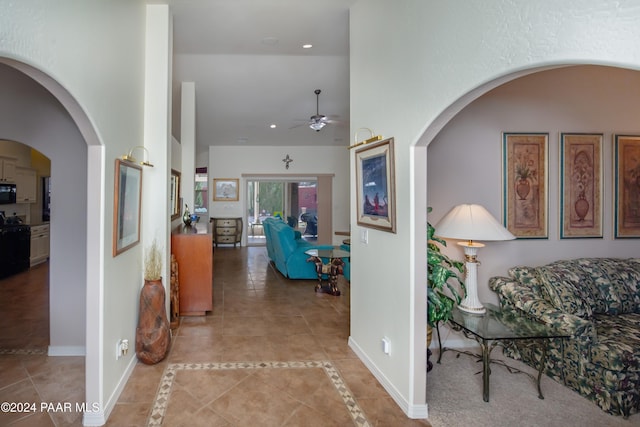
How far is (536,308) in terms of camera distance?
2.66 meters

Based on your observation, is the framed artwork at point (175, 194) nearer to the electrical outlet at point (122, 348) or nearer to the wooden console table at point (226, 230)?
the electrical outlet at point (122, 348)

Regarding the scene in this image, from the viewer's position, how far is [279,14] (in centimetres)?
334

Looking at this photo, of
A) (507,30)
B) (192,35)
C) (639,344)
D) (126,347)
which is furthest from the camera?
(192,35)

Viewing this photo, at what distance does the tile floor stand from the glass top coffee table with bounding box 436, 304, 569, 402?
0.70 m

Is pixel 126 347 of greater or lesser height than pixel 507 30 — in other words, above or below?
below

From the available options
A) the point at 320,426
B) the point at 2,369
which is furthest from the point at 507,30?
the point at 2,369

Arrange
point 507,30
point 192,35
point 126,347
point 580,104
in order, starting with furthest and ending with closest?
point 192,35, point 580,104, point 126,347, point 507,30

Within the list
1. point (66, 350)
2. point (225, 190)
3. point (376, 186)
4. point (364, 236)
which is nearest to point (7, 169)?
point (225, 190)

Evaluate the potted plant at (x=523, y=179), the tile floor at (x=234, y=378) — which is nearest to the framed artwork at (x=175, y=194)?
the tile floor at (x=234, y=378)

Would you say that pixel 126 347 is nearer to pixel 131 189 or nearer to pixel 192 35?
pixel 131 189

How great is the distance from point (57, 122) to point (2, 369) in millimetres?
2113

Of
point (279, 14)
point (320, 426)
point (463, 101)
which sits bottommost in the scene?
point (320, 426)

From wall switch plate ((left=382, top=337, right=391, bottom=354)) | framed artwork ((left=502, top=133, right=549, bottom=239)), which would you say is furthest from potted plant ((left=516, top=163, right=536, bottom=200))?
wall switch plate ((left=382, top=337, right=391, bottom=354))

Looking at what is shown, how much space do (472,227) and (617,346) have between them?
3.97 ft
